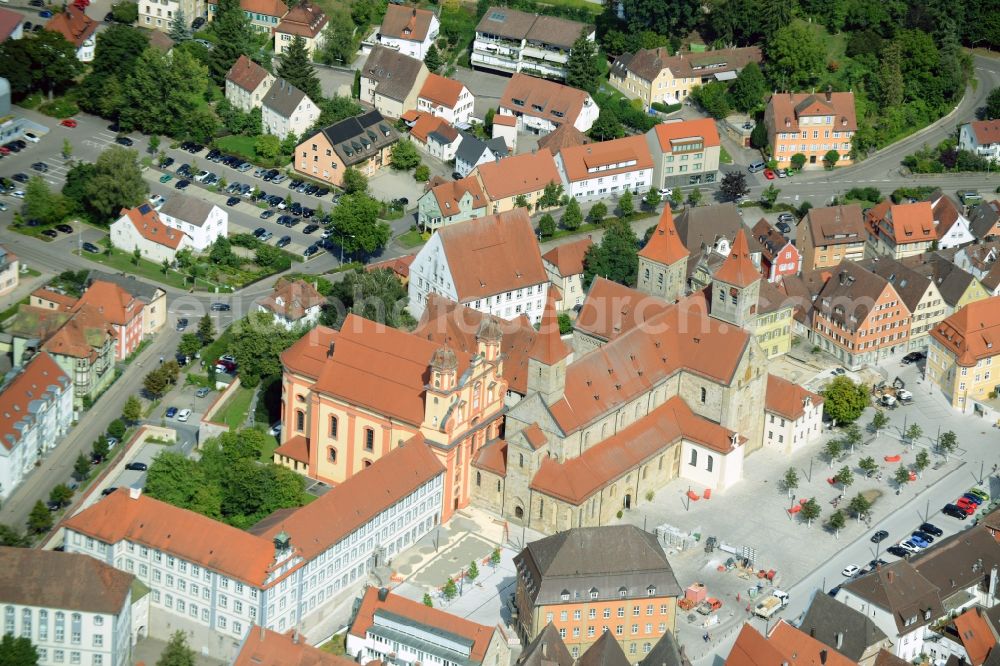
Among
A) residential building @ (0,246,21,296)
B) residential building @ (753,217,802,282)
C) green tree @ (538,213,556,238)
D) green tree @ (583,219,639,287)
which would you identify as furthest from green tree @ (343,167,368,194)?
residential building @ (753,217,802,282)

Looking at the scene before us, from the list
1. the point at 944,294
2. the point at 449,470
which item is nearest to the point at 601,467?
the point at 449,470

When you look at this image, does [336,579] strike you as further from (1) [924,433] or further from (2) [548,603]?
(1) [924,433]

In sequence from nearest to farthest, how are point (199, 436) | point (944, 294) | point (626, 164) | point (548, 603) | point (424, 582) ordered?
point (548, 603) → point (424, 582) → point (199, 436) → point (944, 294) → point (626, 164)

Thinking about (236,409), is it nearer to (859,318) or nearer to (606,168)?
(859,318)

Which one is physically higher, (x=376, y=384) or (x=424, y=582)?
(x=376, y=384)

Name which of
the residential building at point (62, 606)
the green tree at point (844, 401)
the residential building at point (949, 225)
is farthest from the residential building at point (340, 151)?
the residential building at point (62, 606)

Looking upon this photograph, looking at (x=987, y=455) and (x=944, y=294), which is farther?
(x=944, y=294)

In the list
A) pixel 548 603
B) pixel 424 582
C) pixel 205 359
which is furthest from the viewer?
pixel 205 359
